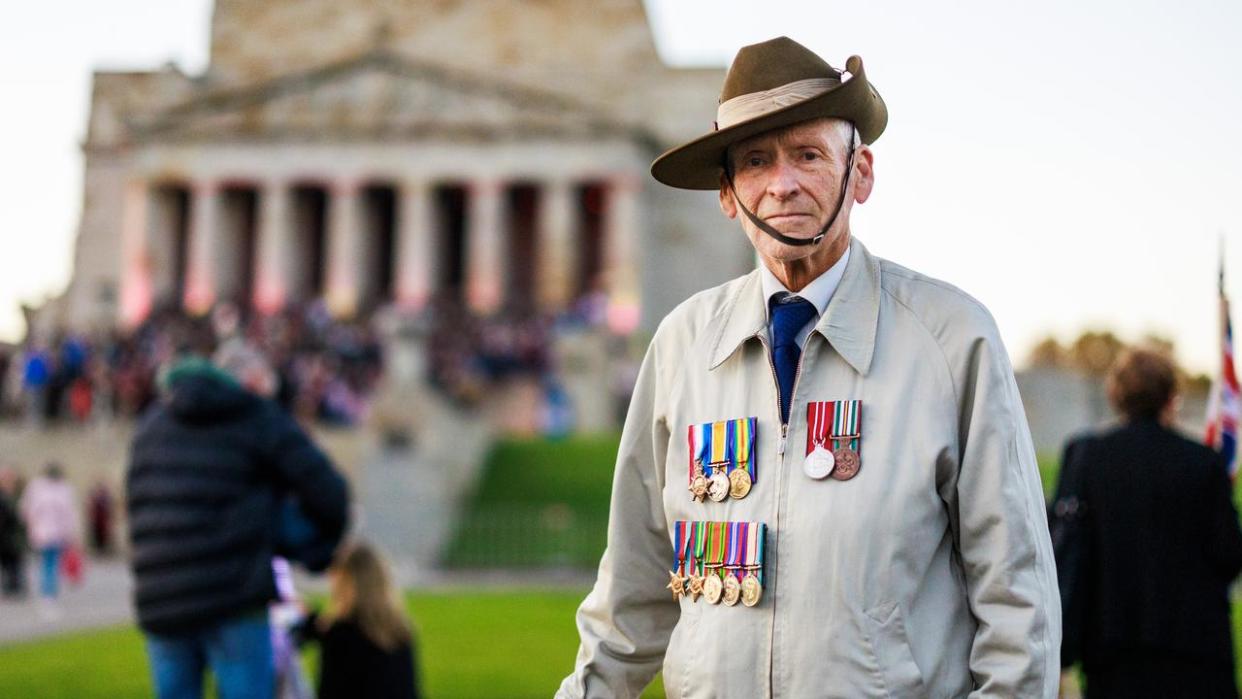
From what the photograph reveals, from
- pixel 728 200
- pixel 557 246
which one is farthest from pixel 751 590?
pixel 557 246

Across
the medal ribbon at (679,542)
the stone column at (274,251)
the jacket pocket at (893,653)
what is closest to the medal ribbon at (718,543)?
the medal ribbon at (679,542)

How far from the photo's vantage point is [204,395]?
6336mm

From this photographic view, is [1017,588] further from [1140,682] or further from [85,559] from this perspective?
[85,559]

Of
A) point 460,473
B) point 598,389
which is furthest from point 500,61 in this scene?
point 460,473

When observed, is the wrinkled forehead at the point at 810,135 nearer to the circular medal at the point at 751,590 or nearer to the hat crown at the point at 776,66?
the hat crown at the point at 776,66

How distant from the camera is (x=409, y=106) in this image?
178ft

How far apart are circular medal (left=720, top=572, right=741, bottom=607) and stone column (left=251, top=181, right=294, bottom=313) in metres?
53.0

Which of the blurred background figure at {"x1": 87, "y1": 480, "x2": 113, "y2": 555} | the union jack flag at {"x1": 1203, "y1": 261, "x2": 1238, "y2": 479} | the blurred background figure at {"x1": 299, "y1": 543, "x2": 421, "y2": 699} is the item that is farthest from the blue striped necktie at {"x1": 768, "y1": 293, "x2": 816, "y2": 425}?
the blurred background figure at {"x1": 87, "y1": 480, "x2": 113, "y2": 555}

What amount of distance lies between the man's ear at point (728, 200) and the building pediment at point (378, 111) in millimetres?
49512

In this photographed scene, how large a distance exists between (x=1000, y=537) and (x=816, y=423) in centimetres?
47

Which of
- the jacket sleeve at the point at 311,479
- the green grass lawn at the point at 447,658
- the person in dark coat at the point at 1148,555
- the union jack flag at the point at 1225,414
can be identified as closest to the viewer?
the person in dark coat at the point at 1148,555

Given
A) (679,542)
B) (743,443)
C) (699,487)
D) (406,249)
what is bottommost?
(679,542)

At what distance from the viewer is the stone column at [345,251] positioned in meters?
54.8

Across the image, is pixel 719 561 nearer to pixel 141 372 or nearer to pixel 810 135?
pixel 810 135
